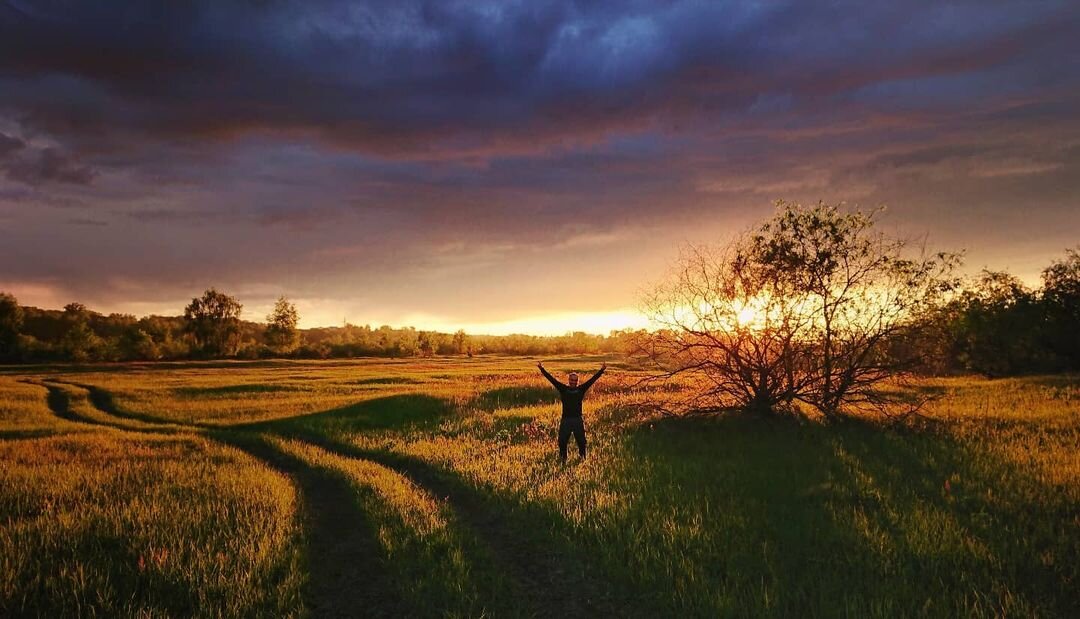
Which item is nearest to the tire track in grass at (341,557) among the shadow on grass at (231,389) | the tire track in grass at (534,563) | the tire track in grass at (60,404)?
the tire track in grass at (534,563)

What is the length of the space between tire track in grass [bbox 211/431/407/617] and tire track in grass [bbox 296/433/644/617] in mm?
1797

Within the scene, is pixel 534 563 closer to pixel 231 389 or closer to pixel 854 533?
pixel 854 533

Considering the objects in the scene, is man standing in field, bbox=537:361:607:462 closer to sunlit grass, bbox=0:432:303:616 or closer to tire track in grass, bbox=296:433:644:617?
tire track in grass, bbox=296:433:644:617

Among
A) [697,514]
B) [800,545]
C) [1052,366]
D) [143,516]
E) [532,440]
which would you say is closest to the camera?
[800,545]

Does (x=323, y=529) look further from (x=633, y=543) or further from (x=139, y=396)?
(x=139, y=396)

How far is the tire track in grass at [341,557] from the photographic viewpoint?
25.6 feet

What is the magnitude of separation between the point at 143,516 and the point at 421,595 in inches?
255

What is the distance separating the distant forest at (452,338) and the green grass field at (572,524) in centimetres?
562

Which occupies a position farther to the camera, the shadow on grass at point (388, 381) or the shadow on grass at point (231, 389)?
the shadow on grass at point (388, 381)

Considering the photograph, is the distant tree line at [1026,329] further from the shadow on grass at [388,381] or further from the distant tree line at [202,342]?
the distant tree line at [202,342]

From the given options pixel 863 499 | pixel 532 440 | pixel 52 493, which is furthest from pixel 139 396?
pixel 863 499

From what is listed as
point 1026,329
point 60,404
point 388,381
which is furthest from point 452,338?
point 1026,329

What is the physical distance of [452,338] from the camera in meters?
140

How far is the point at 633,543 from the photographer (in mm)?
9062
